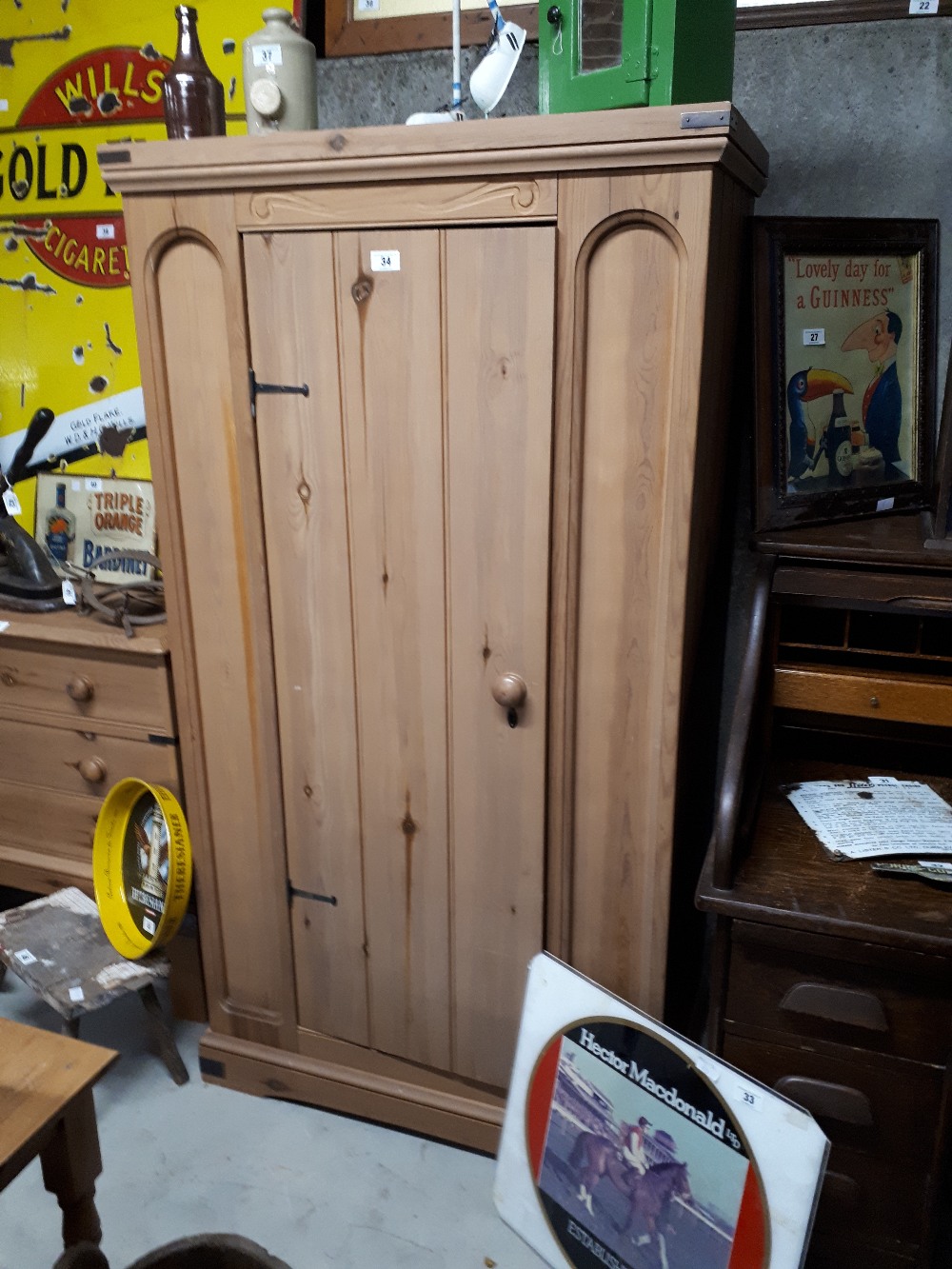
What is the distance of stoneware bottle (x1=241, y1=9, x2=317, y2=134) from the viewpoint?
5.12ft

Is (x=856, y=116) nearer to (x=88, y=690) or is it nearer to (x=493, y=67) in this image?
(x=493, y=67)

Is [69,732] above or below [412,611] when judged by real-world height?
below

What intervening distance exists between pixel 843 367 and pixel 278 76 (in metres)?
1.03

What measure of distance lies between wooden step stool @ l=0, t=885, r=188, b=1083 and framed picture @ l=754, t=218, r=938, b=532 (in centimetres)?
153

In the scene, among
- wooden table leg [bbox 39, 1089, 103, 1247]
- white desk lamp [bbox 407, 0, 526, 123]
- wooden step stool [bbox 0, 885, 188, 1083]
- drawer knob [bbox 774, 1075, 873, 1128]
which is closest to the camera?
wooden table leg [bbox 39, 1089, 103, 1247]

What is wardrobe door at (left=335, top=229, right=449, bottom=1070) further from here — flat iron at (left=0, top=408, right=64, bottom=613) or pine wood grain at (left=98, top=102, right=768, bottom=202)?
flat iron at (left=0, top=408, right=64, bottom=613)

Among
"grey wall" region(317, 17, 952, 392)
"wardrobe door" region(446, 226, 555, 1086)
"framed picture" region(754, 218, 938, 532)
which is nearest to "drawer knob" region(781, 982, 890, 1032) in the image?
"wardrobe door" region(446, 226, 555, 1086)

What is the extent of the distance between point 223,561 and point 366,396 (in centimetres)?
43

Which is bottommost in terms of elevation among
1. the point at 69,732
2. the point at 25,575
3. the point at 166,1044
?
the point at 166,1044

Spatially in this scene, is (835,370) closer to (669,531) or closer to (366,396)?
(669,531)

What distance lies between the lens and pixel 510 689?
160 cm

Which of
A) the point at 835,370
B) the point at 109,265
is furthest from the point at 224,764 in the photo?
the point at 835,370

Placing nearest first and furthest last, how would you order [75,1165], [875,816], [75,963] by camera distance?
[75,1165]
[875,816]
[75,963]

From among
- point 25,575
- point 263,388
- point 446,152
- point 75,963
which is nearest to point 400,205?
point 446,152
